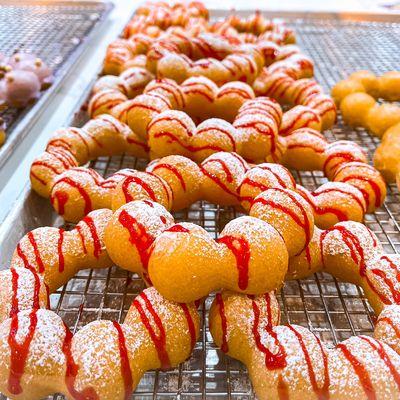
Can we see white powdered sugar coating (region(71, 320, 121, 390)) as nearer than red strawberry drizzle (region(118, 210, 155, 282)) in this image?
Yes

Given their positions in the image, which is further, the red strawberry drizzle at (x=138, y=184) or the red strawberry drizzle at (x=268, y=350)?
the red strawberry drizzle at (x=138, y=184)

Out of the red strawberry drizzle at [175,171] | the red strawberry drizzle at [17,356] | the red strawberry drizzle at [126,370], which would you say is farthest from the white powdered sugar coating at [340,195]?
the red strawberry drizzle at [17,356]

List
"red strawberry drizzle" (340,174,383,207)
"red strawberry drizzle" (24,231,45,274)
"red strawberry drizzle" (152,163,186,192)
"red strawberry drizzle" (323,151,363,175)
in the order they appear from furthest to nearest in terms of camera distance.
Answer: "red strawberry drizzle" (323,151,363,175) < "red strawberry drizzle" (340,174,383,207) < "red strawberry drizzle" (152,163,186,192) < "red strawberry drizzle" (24,231,45,274)

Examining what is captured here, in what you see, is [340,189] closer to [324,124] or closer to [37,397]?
[324,124]

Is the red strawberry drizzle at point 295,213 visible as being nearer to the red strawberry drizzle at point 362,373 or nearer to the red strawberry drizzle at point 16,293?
the red strawberry drizzle at point 362,373

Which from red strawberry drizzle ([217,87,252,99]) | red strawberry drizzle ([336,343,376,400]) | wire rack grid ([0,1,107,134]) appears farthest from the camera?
wire rack grid ([0,1,107,134])

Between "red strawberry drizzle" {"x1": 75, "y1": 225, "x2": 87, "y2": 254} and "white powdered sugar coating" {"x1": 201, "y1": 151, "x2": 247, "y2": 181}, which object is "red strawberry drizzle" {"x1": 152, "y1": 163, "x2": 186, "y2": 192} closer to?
"white powdered sugar coating" {"x1": 201, "y1": 151, "x2": 247, "y2": 181}

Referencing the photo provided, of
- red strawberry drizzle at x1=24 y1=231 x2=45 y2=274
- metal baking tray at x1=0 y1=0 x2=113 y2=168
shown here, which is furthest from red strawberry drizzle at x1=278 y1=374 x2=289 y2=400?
metal baking tray at x1=0 y1=0 x2=113 y2=168
